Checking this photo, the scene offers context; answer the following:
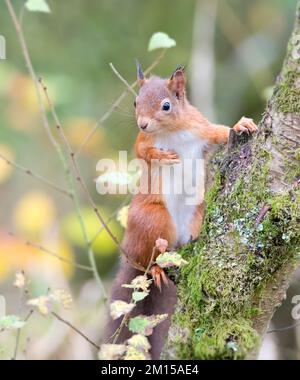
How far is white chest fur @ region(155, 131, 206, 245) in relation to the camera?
2.75 metres

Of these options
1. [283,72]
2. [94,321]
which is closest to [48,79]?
[94,321]

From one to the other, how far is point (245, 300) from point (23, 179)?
15.6 ft

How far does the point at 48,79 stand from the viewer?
14.4 ft

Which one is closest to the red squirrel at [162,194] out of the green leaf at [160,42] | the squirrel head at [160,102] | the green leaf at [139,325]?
the squirrel head at [160,102]

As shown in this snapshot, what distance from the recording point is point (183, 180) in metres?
2.75

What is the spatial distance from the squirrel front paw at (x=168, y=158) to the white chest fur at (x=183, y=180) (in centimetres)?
9

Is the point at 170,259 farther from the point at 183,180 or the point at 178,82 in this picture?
the point at 178,82

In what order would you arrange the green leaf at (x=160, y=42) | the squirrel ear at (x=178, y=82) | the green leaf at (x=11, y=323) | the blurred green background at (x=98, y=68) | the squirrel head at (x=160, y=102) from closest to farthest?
the green leaf at (x=11, y=323) → the green leaf at (x=160, y=42) → the squirrel head at (x=160, y=102) → the squirrel ear at (x=178, y=82) → the blurred green background at (x=98, y=68)

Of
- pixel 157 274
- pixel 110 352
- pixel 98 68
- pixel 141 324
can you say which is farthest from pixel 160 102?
pixel 98 68

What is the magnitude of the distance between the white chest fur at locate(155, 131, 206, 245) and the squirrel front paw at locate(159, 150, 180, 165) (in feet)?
0.30

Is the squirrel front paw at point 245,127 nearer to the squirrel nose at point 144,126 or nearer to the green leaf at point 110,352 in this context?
the squirrel nose at point 144,126

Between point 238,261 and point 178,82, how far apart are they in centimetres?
118

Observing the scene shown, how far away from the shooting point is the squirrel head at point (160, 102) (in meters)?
2.64
